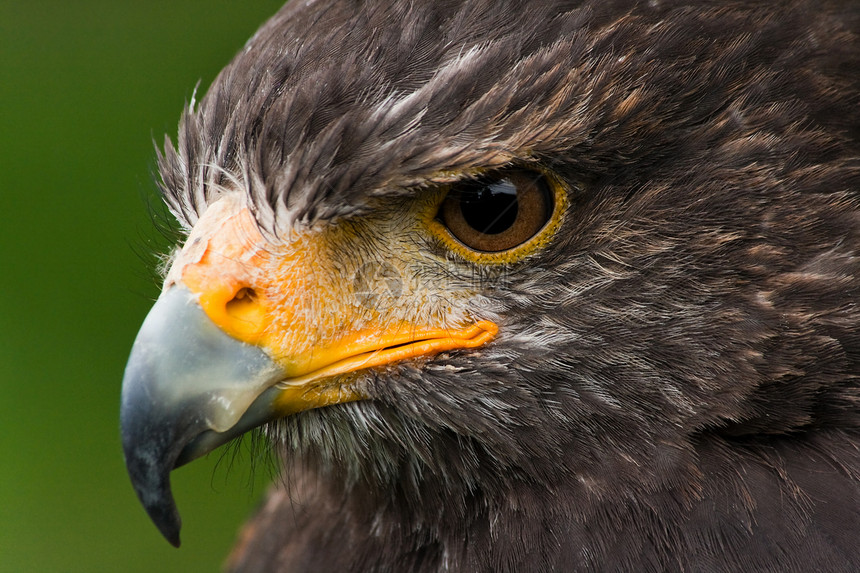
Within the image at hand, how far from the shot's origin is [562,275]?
2.66 metres

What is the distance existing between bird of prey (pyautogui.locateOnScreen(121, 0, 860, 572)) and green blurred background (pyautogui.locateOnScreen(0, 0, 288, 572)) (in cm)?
367

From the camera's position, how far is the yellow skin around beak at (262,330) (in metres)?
2.51

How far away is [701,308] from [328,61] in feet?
3.68

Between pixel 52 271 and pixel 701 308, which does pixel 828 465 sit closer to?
pixel 701 308

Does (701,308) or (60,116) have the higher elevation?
(60,116)

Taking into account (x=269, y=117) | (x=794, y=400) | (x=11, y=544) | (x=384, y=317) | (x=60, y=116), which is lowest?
(x=11, y=544)

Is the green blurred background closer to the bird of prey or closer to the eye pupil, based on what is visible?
the bird of prey

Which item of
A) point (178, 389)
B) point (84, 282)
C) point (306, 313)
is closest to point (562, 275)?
point (306, 313)

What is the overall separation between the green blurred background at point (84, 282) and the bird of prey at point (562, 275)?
3672 millimetres

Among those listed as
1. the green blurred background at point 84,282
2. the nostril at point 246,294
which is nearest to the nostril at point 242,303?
the nostril at point 246,294

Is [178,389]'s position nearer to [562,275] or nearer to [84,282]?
[562,275]

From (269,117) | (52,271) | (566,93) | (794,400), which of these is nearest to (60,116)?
(52,271)

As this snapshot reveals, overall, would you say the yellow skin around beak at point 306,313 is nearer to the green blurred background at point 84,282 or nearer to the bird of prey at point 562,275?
the bird of prey at point 562,275

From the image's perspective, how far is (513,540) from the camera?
2734mm
